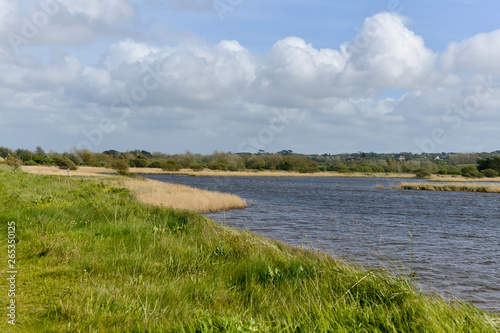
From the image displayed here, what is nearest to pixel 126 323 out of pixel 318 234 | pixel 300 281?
pixel 300 281

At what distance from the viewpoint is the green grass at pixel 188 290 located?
458 cm

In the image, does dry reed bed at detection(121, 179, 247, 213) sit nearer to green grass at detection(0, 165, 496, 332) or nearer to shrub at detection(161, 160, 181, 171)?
green grass at detection(0, 165, 496, 332)

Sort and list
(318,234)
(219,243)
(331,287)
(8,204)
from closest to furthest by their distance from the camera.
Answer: (331,287), (219,243), (8,204), (318,234)

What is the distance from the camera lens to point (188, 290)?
5.96 m

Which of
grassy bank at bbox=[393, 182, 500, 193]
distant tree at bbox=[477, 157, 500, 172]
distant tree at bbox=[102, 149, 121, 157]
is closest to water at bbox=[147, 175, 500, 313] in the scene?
grassy bank at bbox=[393, 182, 500, 193]

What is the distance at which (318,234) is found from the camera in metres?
19.1

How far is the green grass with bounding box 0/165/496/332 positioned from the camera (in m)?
4.58

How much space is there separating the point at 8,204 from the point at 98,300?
8332 mm

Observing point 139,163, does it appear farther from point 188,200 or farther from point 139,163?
point 188,200

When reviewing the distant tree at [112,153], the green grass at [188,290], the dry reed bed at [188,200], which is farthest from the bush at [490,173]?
the distant tree at [112,153]

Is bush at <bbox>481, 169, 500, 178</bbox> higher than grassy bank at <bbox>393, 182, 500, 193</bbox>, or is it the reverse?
bush at <bbox>481, 169, 500, 178</bbox>

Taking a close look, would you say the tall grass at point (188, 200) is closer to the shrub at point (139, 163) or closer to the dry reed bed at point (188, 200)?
the dry reed bed at point (188, 200)

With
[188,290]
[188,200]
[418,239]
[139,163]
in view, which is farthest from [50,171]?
[139,163]

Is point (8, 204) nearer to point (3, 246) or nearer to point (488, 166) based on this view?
point (3, 246)
